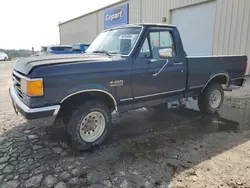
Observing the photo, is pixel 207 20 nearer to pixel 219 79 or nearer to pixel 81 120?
pixel 219 79

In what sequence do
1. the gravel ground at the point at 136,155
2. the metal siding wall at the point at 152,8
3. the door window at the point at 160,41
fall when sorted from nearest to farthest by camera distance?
the gravel ground at the point at 136,155 < the door window at the point at 160,41 < the metal siding wall at the point at 152,8

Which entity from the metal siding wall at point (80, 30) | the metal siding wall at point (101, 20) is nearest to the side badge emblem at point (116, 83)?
the metal siding wall at point (101, 20)

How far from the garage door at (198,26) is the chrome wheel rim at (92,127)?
9.60 m

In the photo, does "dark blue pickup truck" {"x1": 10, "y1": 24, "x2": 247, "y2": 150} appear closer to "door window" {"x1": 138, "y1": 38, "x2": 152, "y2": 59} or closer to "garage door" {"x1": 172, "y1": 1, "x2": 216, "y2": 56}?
"door window" {"x1": 138, "y1": 38, "x2": 152, "y2": 59}

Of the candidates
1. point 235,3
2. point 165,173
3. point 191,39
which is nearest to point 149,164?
point 165,173

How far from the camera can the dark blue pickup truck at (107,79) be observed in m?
2.96

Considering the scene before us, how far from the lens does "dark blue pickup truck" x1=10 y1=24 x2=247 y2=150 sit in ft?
9.72

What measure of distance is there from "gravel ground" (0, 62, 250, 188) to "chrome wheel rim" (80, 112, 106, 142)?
8.5 inches

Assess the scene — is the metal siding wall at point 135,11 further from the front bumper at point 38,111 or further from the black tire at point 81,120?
the front bumper at point 38,111

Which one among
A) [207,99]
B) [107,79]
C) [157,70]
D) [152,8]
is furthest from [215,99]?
[152,8]

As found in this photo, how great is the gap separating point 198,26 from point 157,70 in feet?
29.7

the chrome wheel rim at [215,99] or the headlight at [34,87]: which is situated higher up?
the headlight at [34,87]

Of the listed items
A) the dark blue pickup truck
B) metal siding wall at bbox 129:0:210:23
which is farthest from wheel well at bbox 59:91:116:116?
metal siding wall at bbox 129:0:210:23

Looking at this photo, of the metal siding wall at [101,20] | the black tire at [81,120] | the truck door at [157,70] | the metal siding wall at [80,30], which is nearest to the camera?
the black tire at [81,120]
